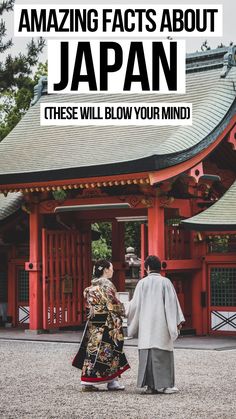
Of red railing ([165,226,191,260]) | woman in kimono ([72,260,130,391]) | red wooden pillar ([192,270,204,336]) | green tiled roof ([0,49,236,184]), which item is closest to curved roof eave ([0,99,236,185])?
green tiled roof ([0,49,236,184])

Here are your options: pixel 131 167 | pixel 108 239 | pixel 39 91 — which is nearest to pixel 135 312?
pixel 131 167

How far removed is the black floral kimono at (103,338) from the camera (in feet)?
36.5

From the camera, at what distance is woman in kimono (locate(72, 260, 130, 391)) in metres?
11.1

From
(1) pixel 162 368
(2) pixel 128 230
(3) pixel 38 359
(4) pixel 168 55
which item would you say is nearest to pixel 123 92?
(4) pixel 168 55

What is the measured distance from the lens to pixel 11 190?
64.7 ft

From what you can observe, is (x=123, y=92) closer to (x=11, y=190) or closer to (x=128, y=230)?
(x=11, y=190)

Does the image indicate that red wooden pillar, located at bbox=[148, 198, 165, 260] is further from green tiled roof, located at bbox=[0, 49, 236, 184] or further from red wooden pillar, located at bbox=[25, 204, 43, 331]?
red wooden pillar, located at bbox=[25, 204, 43, 331]

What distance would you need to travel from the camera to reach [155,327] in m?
10.9

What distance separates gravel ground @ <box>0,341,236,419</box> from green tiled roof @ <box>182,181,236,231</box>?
306 centimetres

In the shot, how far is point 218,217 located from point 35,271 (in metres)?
4.41

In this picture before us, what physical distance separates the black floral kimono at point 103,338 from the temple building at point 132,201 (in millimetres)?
6202

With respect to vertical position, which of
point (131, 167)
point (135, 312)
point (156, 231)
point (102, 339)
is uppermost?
point (131, 167)

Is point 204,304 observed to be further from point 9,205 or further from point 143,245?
point 9,205

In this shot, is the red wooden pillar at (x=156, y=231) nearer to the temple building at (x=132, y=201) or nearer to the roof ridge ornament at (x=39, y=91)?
the temple building at (x=132, y=201)
